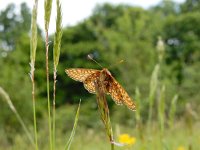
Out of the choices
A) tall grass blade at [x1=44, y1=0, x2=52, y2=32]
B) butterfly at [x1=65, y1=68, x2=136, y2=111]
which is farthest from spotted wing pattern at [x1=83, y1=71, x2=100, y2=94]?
tall grass blade at [x1=44, y1=0, x2=52, y2=32]

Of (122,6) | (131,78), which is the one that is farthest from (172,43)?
(131,78)

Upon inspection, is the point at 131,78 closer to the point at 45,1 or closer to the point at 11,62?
the point at 11,62

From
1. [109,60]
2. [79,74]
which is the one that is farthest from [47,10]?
[109,60]

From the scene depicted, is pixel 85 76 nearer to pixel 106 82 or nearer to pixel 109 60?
pixel 106 82

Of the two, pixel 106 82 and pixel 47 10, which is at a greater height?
pixel 47 10

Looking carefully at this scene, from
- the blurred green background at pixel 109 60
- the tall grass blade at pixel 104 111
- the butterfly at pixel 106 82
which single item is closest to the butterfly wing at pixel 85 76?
the butterfly at pixel 106 82

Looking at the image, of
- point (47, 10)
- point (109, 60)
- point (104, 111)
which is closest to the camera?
point (104, 111)

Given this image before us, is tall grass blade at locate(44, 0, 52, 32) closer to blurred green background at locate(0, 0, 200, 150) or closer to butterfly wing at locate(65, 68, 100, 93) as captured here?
butterfly wing at locate(65, 68, 100, 93)

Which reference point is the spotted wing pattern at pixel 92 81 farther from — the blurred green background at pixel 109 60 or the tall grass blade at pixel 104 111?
the blurred green background at pixel 109 60
